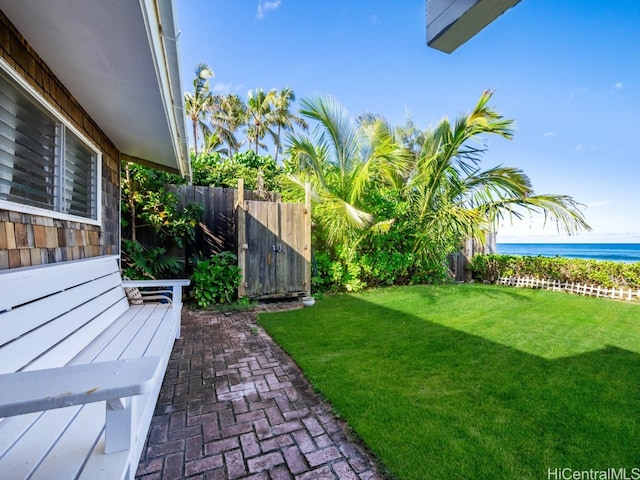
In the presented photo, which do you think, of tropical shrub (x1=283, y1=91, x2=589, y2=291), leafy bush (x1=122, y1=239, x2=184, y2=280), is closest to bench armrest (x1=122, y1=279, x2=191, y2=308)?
leafy bush (x1=122, y1=239, x2=184, y2=280)

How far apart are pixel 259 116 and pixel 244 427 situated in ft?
61.2

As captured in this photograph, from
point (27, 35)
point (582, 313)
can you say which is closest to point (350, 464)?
point (27, 35)

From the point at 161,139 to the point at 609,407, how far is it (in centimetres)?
446

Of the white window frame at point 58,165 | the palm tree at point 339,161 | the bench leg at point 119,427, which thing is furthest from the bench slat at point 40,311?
the palm tree at point 339,161

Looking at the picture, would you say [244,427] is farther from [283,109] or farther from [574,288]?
[283,109]

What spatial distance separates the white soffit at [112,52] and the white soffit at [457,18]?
4.08 feet

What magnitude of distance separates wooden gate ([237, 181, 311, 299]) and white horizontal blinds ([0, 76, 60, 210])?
267 cm

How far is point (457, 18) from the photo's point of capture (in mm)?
965

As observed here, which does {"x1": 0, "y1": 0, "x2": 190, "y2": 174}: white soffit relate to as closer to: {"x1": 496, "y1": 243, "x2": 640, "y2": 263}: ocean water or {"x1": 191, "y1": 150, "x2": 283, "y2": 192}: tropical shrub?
{"x1": 191, "y1": 150, "x2": 283, "y2": 192}: tropical shrub

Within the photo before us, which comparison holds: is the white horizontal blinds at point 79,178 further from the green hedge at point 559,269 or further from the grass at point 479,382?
the green hedge at point 559,269

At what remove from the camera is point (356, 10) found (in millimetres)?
5109

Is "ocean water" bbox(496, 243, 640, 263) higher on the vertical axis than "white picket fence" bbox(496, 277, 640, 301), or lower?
lower

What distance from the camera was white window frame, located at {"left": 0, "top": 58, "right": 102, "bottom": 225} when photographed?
154 cm

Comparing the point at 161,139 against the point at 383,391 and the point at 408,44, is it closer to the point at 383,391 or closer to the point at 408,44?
the point at 383,391
